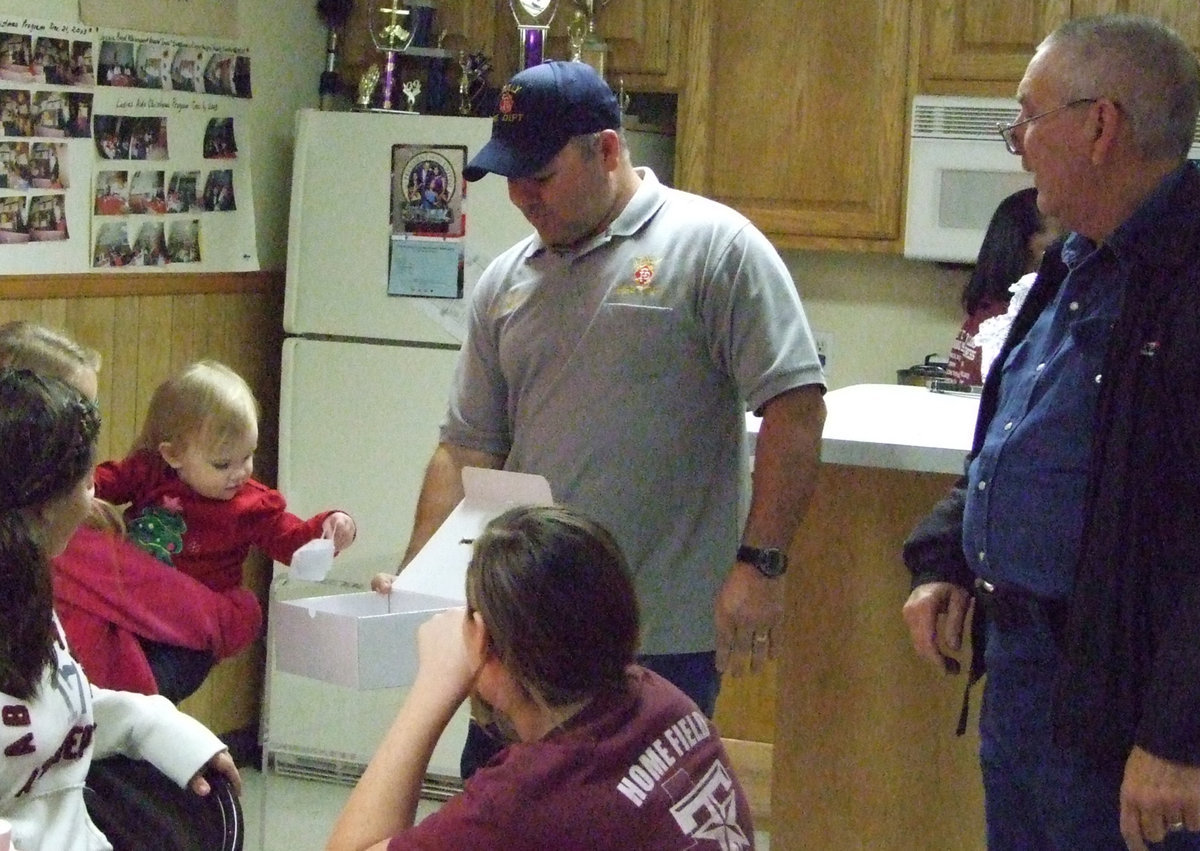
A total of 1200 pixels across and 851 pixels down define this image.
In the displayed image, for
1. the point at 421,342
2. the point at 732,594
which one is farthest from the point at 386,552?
the point at 732,594

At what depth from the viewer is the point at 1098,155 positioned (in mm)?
1457

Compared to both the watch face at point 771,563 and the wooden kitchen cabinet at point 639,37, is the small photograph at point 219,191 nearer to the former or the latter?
the wooden kitchen cabinet at point 639,37

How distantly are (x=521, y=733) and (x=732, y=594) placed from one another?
0.53 metres

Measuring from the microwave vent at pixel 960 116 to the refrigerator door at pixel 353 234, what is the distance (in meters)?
1.06

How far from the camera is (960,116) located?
11.6ft

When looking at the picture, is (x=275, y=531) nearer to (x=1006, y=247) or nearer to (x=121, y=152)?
(x=121, y=152)

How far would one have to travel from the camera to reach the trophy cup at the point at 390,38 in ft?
11.8

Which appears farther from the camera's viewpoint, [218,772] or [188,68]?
[188,68]

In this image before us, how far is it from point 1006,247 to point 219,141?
1775mm

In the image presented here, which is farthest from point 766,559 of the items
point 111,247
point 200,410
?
point 111,247

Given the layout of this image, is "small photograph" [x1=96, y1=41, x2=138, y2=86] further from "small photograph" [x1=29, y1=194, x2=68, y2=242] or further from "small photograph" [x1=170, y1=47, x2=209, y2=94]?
"small photograph" [x1=29, y1=194, x2=68, y2=242]

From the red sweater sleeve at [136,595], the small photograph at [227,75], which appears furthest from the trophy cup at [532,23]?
the red sweater sleeve at [136,595]

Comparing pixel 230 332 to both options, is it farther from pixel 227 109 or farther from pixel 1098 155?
pixel 1098 155

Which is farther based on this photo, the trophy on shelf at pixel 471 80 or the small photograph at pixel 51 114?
the trophy on shelf at pixel 471 80
